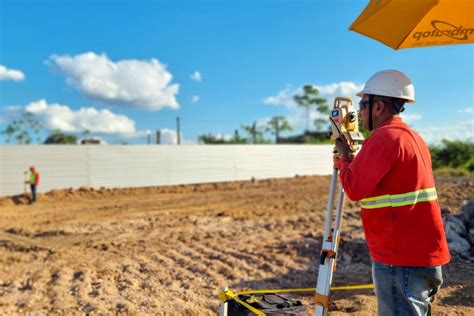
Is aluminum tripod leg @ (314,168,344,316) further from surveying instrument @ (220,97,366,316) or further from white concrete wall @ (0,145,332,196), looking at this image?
white concrete wall @ (0,145,332,196)

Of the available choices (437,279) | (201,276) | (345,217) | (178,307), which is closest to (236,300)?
(437,279)

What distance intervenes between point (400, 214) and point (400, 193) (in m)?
0.10

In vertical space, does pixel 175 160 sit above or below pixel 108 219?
above

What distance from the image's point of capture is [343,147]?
226 centimetres

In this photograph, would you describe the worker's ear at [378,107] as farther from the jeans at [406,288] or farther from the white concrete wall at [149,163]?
the white concrete wall at [149,163]

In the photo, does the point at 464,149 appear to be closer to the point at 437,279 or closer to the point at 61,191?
the point at 61,191

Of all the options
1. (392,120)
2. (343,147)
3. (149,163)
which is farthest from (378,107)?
(149,163)

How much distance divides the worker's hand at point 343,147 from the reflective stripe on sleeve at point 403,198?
304mm

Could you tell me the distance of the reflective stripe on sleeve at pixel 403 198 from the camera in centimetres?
199

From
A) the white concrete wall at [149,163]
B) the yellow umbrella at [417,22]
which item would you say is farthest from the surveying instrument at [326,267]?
the white concrete wall at [149,163]

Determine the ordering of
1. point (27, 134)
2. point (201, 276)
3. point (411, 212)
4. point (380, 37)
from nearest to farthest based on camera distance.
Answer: point (411, 212), point (380, 37), point (201, 276), point (27, 134)

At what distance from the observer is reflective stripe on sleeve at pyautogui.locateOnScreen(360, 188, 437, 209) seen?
1991 mm

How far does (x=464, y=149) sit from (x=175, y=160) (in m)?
22.0

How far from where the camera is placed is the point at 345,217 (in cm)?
1028
